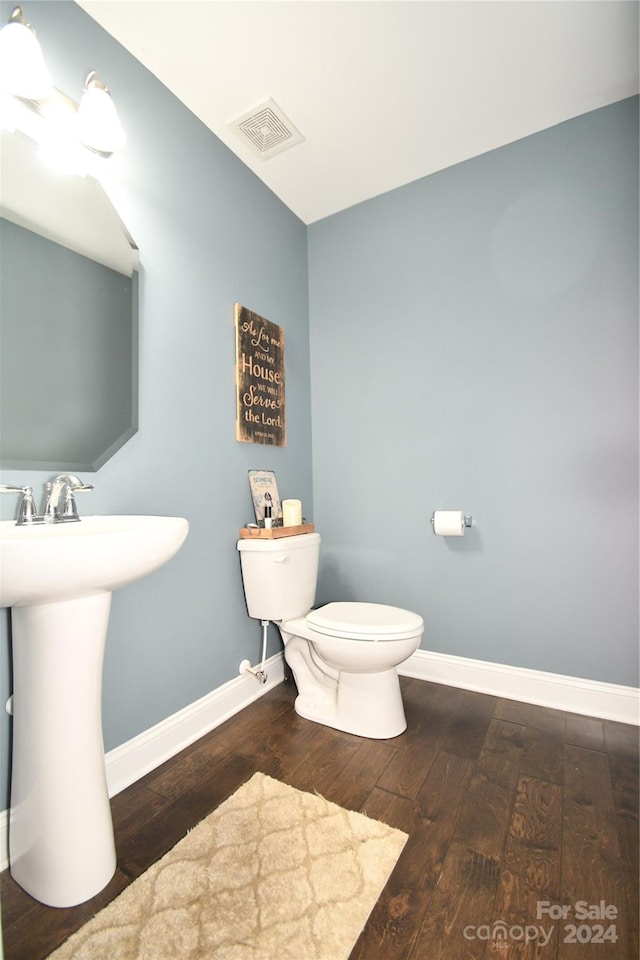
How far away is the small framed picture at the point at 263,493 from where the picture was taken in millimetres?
1858

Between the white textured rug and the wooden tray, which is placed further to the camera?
the wooden tray

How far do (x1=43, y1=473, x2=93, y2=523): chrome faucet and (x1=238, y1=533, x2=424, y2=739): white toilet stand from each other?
715mm

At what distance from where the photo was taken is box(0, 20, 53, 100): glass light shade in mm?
1044

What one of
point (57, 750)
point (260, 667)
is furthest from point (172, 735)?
point (57, 750)

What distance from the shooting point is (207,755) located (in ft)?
4.73

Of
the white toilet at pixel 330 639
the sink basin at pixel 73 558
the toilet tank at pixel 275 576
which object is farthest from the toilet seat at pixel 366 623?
the sink basin at pixel 73 558

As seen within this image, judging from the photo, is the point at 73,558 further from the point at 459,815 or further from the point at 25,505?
the point at 459,815

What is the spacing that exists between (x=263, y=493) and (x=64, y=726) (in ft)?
3.74

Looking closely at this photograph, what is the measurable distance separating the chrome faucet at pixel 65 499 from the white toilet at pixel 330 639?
71 cm

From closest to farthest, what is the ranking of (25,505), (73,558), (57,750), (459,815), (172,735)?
(73,558)
(57,750)
(25,505)
(459,815)
(172,735)

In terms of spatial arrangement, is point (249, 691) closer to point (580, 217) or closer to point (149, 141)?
point (149, 141)

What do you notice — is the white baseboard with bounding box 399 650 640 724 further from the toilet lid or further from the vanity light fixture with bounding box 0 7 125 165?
the vanity light fixture with bounding box 0 7 125 165

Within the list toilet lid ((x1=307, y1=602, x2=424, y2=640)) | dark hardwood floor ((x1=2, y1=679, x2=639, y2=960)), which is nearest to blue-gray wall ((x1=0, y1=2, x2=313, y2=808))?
dark hardwood floor ((x1=2, y1=679, x2=639, y2=960))

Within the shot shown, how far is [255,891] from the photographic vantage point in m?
0.94
